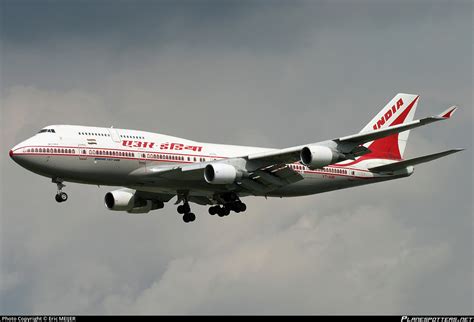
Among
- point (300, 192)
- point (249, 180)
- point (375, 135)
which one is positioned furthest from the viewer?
point (300, 192)

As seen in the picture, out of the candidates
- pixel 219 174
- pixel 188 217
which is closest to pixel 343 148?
pixel 219 174

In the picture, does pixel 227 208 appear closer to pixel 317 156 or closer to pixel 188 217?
pixel 188 217

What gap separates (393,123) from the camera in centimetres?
7900

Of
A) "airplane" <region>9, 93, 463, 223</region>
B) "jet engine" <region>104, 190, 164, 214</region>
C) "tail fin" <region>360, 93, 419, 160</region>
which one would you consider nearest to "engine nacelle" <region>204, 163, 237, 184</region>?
"airplane" <region>9, 93, 463, 223</region>

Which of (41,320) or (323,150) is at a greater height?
(323,150)

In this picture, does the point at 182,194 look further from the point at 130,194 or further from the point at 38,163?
the point at 38,163

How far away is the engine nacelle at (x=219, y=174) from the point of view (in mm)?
66250

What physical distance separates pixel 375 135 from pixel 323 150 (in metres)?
3.35

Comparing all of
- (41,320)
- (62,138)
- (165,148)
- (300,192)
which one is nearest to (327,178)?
(300,192)

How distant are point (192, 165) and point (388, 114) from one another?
61.9 ft

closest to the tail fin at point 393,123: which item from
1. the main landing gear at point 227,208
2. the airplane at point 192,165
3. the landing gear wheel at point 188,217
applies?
the airplane at point 192,165

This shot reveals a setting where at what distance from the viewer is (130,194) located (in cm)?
7538

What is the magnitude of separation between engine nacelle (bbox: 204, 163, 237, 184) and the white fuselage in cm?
161

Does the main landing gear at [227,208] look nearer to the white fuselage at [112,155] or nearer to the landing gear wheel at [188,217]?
the white fuselage at [112,155]
